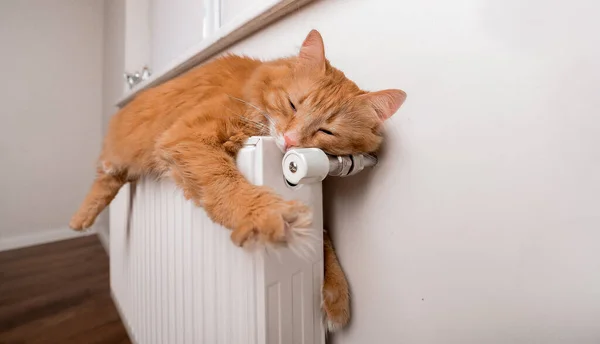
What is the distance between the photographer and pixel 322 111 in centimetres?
55

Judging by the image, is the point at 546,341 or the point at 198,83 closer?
the point at 546,341

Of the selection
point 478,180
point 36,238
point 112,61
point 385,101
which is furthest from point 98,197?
point 36,238

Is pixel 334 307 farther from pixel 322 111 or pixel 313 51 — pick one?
pixel 313 51

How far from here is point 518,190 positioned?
1.29ft

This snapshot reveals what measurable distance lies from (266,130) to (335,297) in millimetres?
370

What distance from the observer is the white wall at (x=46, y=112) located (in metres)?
2.18

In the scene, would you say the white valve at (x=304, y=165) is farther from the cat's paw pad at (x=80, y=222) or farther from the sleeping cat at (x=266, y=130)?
the cat's paw pad at (x=80, y=222)

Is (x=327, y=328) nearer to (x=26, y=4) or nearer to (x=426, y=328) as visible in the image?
(x=426, y=328)

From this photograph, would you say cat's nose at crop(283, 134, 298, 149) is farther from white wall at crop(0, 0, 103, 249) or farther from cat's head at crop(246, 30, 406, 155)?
white wall at crop(0, 0, 103, 249)

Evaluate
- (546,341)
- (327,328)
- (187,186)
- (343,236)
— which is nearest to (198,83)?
(187,186)

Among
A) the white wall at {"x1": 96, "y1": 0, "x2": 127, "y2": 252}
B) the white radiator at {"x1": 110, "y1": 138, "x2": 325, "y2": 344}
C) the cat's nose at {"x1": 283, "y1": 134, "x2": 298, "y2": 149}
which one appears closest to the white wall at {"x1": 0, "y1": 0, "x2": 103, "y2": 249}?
the white wall at {"x1": 96, "y1": 0, "x2": 127, "y2": 252}

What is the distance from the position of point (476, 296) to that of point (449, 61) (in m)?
0.37

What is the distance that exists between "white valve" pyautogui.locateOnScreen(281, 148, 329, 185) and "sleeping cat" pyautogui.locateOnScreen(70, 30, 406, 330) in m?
A: 0.04

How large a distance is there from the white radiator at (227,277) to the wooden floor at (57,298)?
72 cm
